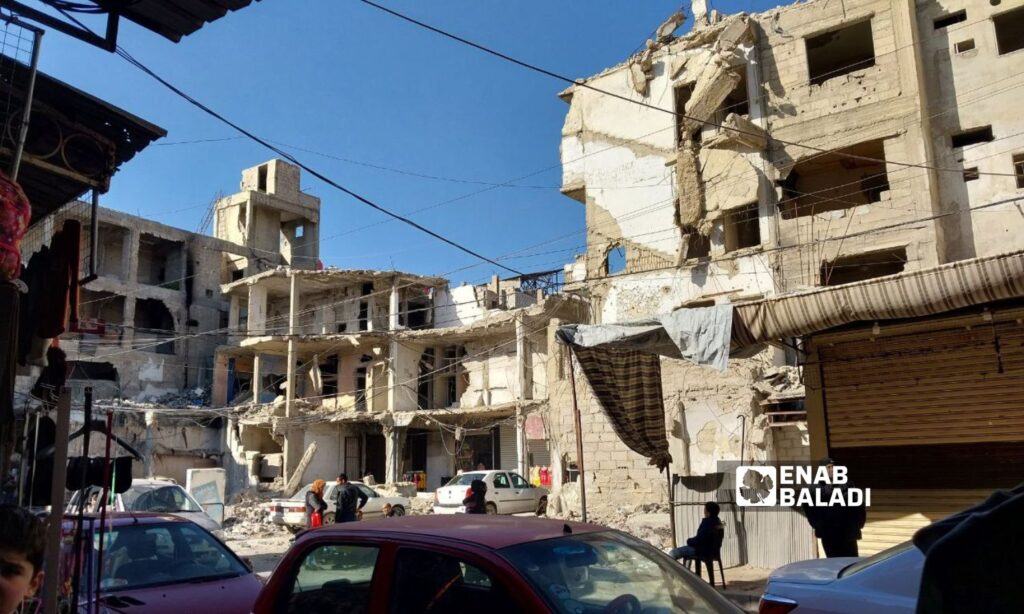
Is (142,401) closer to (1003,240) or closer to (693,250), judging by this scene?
(693,250)

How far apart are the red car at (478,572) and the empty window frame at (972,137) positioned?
22022 millimetres

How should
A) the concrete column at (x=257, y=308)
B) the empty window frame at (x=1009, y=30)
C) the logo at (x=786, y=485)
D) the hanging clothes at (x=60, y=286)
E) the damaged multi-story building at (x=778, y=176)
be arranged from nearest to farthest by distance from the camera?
1. the hanging clothes at (x=60, y=286)
2. the logo at (x=786, y=485)
3. the damaged multi-story building at (x=778, y=176)
4. the empty window frame at (x=1009, y=30)
5. the concrete column at (x=257, y=308)

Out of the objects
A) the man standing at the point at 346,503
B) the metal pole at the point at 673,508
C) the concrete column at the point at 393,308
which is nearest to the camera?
the metal pole at the point at 673,508

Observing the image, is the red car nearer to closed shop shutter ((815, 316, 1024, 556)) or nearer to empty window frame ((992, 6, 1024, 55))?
closed shop shutter ((815, 316, 1024, 556))

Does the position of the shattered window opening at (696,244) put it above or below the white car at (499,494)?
above

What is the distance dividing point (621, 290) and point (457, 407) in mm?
13287

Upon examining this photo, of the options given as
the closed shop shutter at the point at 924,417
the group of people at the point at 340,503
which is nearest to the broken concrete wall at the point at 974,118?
the closed shop shutter at the point at 924,417

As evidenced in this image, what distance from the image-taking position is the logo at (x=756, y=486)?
11594mm

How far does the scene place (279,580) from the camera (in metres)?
4.11

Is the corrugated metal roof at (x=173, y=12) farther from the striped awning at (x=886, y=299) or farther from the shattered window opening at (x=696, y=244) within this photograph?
the shattered window opening at (x=696, y=244)

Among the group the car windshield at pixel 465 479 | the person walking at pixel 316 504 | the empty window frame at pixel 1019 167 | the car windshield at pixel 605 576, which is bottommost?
the car windshield at pixel 465 479

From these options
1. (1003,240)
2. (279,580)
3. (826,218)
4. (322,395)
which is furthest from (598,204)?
(279,580)

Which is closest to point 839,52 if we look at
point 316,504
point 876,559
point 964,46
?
point 964,46

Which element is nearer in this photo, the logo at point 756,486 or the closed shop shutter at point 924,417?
the closed shop shutter at point 924,417
